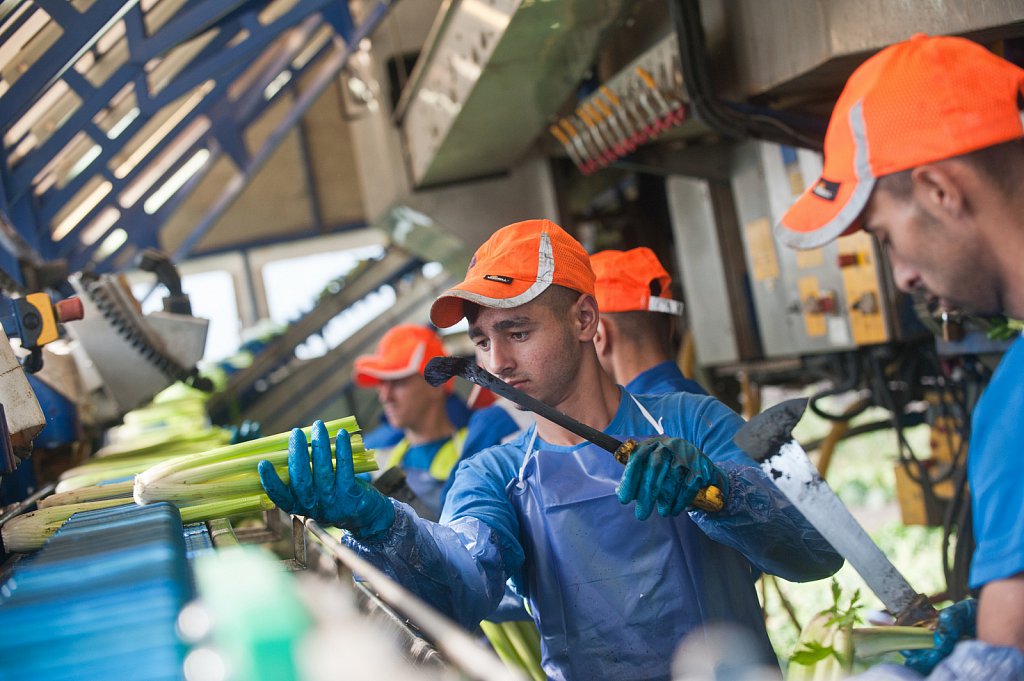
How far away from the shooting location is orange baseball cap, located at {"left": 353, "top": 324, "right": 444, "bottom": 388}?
4.24 meters

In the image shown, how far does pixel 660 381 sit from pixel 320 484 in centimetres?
159

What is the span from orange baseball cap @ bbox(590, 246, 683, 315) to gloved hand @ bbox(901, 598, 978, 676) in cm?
169

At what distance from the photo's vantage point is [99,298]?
3.25 m

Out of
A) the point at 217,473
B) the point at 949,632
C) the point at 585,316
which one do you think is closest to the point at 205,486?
the point at 217,473

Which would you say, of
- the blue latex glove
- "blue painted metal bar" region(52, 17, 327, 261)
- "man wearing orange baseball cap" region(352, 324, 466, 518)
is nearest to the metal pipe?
the blue latex glove

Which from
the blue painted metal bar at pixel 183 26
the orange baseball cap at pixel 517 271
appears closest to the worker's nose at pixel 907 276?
the orange baseball cap at pixel 517 271

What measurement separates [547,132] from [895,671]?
4.91 metres

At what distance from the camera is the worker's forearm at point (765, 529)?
5.97 feet

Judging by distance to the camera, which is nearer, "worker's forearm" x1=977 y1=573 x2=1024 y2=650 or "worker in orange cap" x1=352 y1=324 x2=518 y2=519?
"worker's forearm" x1=977 y1=573 x2=1024 y2=650

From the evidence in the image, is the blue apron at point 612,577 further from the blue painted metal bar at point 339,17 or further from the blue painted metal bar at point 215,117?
the blue painted metal bar at point 339,17

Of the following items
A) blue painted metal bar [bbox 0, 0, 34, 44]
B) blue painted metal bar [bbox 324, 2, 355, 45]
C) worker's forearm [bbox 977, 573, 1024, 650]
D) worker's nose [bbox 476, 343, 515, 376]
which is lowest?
worker's forearm [bbox 977, 573, 1024, 650]

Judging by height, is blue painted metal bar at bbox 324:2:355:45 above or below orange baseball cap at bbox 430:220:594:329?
above

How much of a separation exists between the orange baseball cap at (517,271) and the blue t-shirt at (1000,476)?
3.19 feet

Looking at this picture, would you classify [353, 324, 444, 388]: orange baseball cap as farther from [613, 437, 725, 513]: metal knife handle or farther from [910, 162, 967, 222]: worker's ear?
[910, 162, 967, 222]: worker's ear
